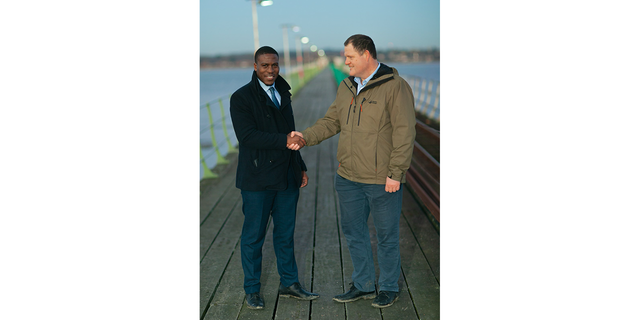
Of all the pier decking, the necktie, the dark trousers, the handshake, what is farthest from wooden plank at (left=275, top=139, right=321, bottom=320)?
the necktie

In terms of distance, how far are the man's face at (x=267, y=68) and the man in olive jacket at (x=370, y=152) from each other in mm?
322

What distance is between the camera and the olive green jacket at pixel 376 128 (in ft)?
8.10

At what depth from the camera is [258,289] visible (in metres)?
2.78

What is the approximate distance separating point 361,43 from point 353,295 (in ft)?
4.45

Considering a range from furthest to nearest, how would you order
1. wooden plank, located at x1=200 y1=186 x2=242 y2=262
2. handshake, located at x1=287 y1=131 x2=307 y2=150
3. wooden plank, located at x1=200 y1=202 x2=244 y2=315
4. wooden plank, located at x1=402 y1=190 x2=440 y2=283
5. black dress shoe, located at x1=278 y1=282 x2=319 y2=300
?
wooden plank, located at x1=200 y1=186 x2=242 y2=262, wooden plank, located at x1=402 y1=190 x2=440 y2=283, wooden plank, located at x1=200 y1=202 x2=244 y2=315, black dress shoe, located at x1=278 y1=282 x2=319 y2=300, handshake, located at x1=287 y1=131 x2=307 y2=150

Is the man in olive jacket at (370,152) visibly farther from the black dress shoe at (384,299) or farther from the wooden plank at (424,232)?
the wooden plank at (424,232)

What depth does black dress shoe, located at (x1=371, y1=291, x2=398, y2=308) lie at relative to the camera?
8.86 ft

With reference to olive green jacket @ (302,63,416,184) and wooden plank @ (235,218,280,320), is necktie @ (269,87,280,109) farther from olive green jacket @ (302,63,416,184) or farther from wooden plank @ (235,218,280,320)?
wooden plank @ (235,218,280,320)
